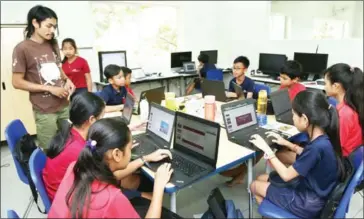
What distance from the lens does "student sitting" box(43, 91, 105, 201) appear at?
1.41 meters

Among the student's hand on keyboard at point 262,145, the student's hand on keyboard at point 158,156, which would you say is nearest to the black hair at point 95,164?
the student's hand on keyboard at point 158,156

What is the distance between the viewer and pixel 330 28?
6797 mm

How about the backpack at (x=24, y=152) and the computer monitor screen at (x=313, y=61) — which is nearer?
the backpack at (x=24, y=152)

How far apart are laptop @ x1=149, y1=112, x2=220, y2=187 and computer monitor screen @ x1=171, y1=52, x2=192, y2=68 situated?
4.09m

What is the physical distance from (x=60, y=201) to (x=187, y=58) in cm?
512

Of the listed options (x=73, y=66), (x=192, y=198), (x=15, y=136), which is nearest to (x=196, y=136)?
(x=192, y=198)

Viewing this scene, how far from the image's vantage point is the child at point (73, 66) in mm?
3684

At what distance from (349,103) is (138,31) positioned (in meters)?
4.37

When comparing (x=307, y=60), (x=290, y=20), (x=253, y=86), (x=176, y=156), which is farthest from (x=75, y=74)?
(x=290, y=20)

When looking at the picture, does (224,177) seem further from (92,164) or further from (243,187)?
(92,164)

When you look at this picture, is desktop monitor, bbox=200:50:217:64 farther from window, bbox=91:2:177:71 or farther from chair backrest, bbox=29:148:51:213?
chair backrest, bbox=29:148:51:213

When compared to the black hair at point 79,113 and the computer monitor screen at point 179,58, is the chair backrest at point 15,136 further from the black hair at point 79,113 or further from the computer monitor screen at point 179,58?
the computer monitor screen at point 179,58

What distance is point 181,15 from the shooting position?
5902 millimetres

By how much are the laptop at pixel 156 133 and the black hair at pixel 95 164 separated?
615mm
